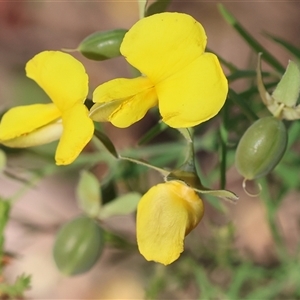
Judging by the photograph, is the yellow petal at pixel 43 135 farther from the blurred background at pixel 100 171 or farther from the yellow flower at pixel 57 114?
the blurred background at pixel 100 171

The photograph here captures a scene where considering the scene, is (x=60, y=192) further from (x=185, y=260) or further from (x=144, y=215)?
(x=144, y=215)

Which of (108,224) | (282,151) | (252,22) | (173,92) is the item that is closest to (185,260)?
(108,224)

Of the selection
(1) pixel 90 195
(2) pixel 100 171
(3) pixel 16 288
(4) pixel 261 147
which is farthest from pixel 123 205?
(2) pixel 100 171

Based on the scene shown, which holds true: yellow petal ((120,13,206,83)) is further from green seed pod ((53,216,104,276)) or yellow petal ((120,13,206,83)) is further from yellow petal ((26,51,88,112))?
green seed pod ((53,216,104,276))

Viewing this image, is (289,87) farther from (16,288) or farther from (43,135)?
(16,288)

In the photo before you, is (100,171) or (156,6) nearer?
(156,6)

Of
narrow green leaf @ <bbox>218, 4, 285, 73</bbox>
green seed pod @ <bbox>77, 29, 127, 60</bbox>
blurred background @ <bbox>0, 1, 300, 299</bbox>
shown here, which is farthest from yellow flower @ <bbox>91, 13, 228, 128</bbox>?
blurred background @ <bbox>0, 1, 300, 299</bbox>
